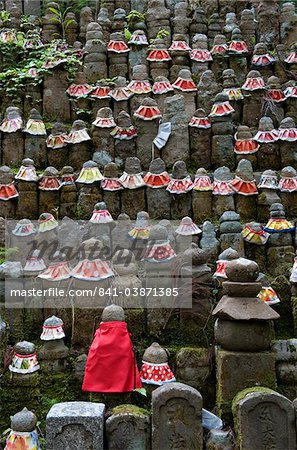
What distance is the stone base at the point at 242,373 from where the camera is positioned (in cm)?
339

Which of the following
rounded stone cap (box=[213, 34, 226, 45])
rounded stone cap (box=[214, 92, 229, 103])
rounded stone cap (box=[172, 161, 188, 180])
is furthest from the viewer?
rounded stone cap (box=[213, 34, 226, 45])

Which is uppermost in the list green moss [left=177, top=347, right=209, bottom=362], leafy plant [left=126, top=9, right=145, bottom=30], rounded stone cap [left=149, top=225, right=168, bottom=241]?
leafy plant [left=126, top=9, right=145, bottom=30]

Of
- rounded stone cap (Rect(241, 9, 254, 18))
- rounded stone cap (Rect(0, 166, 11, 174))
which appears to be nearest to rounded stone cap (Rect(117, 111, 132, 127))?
rounded stone cap (Rect(0, 166, 11, 174))

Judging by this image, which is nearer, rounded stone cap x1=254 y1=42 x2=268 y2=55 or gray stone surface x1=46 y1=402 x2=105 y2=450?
gray stone surface x1=46 y1=402 x2=105 y2=450

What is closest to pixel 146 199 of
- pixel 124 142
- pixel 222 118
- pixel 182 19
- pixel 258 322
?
pixel 124 142

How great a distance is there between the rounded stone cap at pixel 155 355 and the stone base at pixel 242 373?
41 centimetres

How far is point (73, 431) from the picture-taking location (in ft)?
9.91

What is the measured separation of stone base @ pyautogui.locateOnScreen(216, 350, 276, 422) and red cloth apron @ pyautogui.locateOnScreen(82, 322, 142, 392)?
595mm

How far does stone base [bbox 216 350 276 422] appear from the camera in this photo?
3.39 metres

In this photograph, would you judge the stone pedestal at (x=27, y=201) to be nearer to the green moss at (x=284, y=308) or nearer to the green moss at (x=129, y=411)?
the green moss at (x=284, y=308)

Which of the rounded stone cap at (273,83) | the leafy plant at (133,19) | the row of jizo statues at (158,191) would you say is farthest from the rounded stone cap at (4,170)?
the leafy plant at (133,19)

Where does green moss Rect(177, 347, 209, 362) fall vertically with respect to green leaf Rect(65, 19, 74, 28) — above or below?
below

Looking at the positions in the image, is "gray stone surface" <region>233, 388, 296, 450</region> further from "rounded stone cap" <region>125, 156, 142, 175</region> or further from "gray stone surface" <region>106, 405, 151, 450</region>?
"rounded stone cap" <region>125, 156, 142, 175</region>

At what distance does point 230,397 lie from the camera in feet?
11.2
